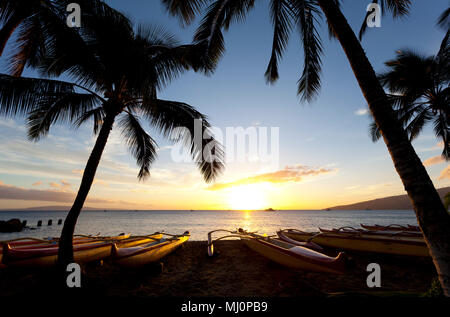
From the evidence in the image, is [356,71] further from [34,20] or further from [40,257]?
[40,257]

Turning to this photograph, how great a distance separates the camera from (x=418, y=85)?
8.80 metres

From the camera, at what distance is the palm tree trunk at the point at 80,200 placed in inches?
152

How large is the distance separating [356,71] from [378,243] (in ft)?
21.9

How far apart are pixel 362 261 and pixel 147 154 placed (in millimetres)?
8176

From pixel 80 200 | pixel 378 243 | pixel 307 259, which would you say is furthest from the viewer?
pixel 378 243

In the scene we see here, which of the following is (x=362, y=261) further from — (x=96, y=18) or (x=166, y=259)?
(x=96, y=18)

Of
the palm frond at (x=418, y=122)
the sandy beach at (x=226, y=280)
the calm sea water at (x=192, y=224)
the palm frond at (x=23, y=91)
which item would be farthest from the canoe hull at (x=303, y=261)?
the calm sea water at (x=192, y=224)

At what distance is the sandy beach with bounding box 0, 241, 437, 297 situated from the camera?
13.7 feet

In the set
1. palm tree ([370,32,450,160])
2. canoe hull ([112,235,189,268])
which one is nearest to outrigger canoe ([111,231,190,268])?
canoe hull ([112,235,189,268])

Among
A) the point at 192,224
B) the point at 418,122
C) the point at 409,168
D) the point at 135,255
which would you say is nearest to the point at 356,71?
the point at 409,168

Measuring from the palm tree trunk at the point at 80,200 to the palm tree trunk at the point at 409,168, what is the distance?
480 centimetres

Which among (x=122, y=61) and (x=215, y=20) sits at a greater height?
(x=215, y=20)
